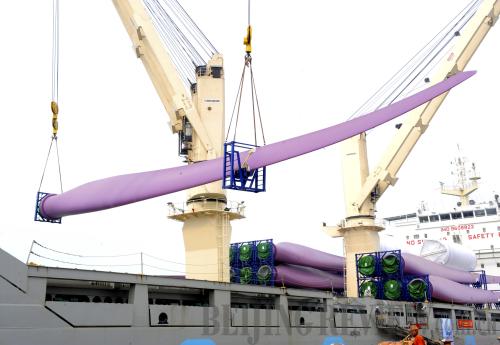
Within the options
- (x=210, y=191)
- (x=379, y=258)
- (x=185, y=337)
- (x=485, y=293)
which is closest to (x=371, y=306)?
(x=379, y=258)

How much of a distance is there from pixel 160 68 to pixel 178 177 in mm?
10009

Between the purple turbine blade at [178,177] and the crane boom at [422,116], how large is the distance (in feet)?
42.4

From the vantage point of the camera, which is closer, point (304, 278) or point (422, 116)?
point (304, 278)

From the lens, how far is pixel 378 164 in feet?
110

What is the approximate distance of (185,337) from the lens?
16.0m

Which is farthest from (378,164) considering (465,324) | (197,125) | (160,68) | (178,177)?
(178,177)

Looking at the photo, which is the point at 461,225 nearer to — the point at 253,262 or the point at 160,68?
the point at 253,262

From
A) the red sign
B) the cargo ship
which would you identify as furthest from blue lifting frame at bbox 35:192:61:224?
the red sign

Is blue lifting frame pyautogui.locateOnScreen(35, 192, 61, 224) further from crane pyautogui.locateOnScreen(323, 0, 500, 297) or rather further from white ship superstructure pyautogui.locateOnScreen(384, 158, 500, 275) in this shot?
white ship superstructure pyautogui.locateOnScreen(384, 158, 500, 275)

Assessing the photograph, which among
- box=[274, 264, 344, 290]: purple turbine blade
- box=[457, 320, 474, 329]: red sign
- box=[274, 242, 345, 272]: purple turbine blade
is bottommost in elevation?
box=[457, 320, 474, 329]: red sign

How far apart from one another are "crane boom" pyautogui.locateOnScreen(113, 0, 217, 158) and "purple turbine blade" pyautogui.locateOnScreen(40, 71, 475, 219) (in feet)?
26.0

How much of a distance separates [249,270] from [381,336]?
829 cm

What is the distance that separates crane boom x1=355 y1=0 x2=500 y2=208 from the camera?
31031 millimetres

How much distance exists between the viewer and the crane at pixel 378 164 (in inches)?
1230
